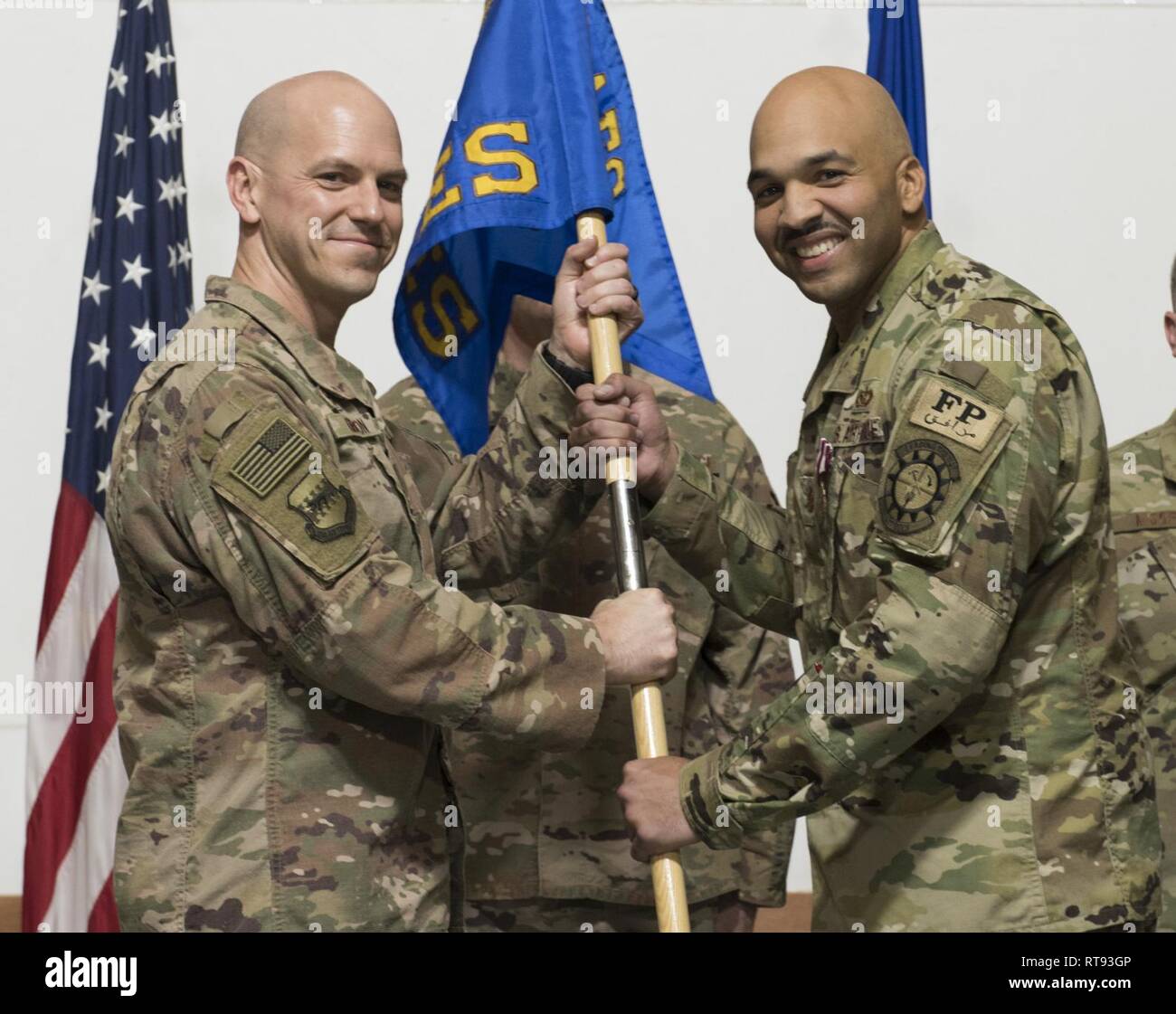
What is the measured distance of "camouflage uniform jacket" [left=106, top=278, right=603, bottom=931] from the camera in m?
2.05

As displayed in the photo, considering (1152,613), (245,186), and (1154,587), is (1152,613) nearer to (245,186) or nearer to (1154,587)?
(1154,587)

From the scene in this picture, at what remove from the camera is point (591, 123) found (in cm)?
277

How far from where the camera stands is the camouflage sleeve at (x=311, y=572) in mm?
2031

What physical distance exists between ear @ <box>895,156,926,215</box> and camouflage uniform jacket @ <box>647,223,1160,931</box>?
0.66 ft

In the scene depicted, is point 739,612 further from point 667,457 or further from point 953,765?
point 953,765

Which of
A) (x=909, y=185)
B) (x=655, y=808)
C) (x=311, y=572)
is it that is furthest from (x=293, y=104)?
(x=655, y=808)

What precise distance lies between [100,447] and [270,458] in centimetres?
184

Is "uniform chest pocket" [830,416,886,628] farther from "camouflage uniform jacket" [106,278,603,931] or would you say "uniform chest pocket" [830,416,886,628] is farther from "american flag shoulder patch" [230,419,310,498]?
"american flag shoulder patch" [230,419,310,498]

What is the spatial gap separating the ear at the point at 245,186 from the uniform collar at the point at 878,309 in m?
0.94

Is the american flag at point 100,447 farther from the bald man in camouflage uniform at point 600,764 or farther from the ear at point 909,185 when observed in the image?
the ear at point 909,185

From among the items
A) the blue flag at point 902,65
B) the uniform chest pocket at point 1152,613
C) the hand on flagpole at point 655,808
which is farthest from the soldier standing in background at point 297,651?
the blue flag at point 902,65

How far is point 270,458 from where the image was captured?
2051mm

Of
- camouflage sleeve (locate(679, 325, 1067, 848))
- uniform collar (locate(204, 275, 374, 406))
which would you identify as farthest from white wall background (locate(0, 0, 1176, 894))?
camouflage sleeve (locate(679, 325, 1067, 848))
